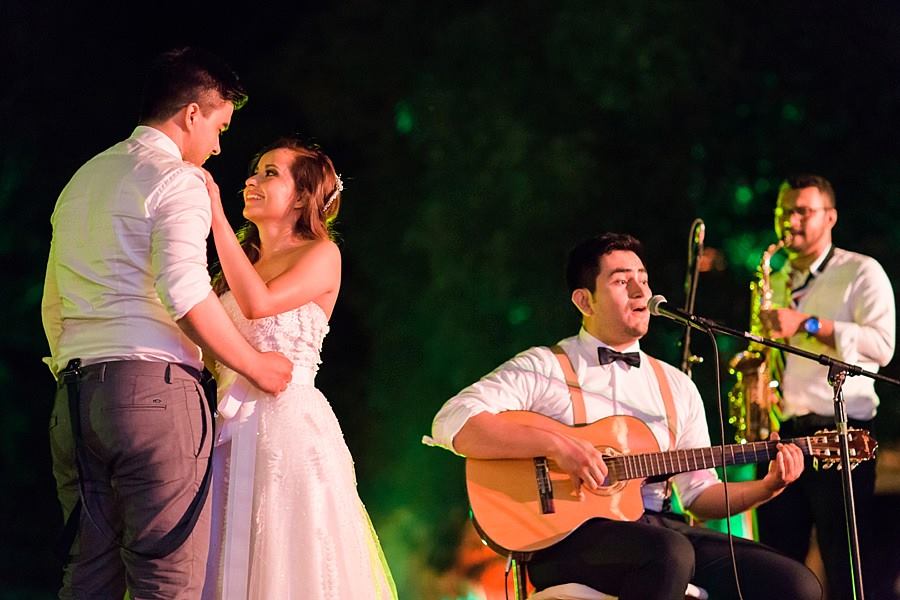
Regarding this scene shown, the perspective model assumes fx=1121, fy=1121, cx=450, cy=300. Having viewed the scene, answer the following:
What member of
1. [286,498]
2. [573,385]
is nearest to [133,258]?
[286,498]

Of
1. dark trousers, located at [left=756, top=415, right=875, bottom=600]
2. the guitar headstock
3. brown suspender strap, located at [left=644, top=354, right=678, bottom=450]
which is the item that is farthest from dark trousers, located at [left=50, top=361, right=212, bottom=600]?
dark trousers, located at [left=756, top=415, right=875, bottom=600]

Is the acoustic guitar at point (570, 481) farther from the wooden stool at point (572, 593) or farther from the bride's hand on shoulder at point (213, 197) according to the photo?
the bride's hand on shoulder at point (213, 197)

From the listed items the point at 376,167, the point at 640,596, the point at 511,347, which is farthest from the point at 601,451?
the point at 376,167

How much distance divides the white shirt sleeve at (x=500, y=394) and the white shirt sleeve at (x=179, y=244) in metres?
1.24

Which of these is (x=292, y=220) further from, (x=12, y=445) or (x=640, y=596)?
(x=12, y=445)

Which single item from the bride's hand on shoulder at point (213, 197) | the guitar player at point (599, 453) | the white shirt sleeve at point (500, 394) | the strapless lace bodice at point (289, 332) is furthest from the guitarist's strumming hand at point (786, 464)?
the bride's hand on shoulder at point (213, 197)

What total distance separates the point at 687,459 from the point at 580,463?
1.19 feet

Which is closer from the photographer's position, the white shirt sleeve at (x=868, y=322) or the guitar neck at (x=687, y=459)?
the guitar neck at (x=687, y=459)

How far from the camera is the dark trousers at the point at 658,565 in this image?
3.27 metres

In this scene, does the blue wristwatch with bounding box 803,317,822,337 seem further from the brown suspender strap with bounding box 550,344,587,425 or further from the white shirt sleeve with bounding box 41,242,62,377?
the white shirt sleeve with bounding box 41,242,62,377

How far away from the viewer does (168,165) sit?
2.69 metres

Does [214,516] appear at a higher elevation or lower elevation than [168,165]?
lower

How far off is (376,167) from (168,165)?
2.93 m

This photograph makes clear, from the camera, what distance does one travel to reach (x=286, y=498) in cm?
302
